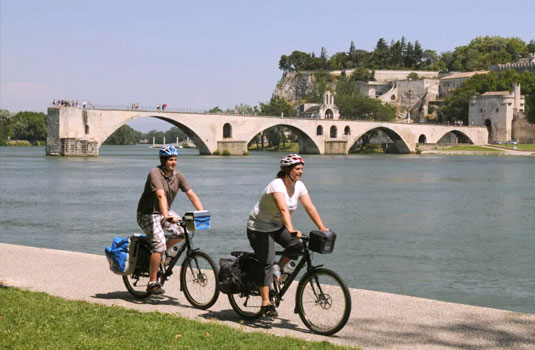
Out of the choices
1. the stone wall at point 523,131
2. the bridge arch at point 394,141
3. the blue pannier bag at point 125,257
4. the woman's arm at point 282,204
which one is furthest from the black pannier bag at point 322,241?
the stone wall at point 523,131

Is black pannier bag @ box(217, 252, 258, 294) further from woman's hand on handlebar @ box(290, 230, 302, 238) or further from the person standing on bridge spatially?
the person standing on bridge

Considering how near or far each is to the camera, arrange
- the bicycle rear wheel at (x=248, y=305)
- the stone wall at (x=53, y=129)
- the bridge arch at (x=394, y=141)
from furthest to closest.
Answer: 1. the bridge arch at (x=394, y=141)
2. the stone wall at (x=53, y=129)
3. the bicycle rear wheel at (x=248, y=305)

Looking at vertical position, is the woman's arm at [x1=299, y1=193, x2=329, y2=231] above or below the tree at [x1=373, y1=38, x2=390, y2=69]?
below

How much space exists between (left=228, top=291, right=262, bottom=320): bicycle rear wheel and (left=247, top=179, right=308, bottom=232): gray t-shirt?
673 mm

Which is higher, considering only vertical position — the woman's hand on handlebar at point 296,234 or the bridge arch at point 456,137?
the bridge arch at point 456,137

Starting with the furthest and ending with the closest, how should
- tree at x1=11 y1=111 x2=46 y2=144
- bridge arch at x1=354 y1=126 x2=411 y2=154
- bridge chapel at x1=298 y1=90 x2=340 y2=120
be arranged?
tree at x1=11 y1=111 x2=46 y2=144 → bridge chapel at x1=298 y1=90 x2=340 y2=120 → bridge arch at x1=354 y1=126 x2=411 y2=154

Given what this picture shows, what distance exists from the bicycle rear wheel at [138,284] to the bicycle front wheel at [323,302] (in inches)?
70.9

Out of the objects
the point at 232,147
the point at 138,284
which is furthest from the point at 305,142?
the point at 138,284

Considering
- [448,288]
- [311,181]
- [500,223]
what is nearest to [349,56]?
[311,181]

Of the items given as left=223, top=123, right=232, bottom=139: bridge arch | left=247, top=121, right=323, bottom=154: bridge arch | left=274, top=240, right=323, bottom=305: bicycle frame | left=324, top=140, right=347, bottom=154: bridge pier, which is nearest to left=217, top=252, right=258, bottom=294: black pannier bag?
left=274, top=240, right=323, bottom=305: bicycle frame

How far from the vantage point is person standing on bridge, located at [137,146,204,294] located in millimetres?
7098

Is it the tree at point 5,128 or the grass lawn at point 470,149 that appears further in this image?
the tree at point 5,128

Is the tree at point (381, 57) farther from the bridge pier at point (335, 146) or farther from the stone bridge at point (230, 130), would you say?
the bridge pier at point (335, 146)

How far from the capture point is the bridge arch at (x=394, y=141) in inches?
3787
